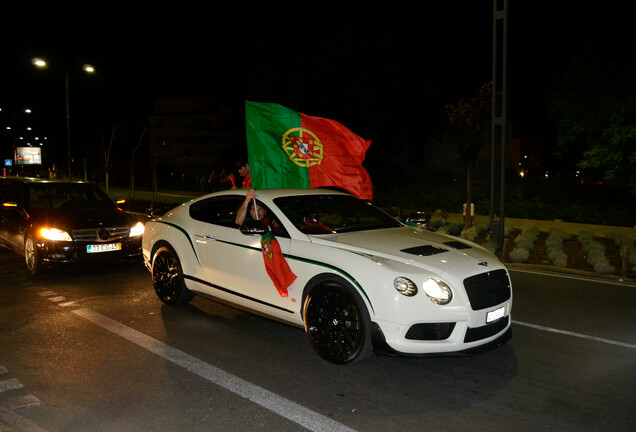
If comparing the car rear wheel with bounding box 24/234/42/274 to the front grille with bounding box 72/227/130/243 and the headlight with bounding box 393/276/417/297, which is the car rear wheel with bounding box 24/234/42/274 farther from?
the headlight with bounding box 393/276/417/297

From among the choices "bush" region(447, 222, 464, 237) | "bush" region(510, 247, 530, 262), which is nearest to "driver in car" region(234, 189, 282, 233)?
"bush" region(510, 247, 530, 262)

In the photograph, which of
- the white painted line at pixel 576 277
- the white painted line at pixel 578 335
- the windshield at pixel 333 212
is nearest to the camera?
the white painted line at pixel 578 335

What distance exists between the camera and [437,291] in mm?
4668

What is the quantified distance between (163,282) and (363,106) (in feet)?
83.8

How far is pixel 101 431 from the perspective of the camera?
387 cm

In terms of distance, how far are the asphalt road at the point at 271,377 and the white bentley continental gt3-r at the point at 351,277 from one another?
345 mm

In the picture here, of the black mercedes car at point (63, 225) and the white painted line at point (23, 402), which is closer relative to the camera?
the white painted line at point (23, 402)

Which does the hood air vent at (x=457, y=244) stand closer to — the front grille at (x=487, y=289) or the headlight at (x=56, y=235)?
the front grille at (x=487, y=289)

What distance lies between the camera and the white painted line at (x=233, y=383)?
4011mm

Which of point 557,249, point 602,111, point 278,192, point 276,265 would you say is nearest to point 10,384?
point 276,265

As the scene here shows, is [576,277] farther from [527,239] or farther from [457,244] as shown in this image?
[457,244]

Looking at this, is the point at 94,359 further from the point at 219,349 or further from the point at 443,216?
the point at 443,216

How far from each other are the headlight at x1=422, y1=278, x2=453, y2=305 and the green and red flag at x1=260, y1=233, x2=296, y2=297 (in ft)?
4.45

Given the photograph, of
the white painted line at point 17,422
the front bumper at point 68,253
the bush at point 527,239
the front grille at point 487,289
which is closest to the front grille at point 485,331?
the front grille at point 487,289
